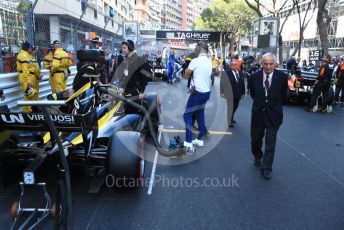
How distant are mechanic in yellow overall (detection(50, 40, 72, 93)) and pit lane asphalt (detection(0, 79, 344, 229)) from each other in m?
3.53

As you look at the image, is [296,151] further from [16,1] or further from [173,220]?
[16,1]

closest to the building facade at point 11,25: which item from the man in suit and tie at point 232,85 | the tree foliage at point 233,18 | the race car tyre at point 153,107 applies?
the race car tyre at point 153,107

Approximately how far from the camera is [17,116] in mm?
3037

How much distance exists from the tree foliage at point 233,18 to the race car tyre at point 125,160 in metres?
51.7

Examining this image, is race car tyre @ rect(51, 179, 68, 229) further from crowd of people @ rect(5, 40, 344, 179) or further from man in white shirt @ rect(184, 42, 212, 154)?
man in white shirt @ rect(184, 42, 212, 154)

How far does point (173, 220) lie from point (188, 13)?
17928cm

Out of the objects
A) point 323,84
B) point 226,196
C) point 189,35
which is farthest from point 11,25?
point 189,35

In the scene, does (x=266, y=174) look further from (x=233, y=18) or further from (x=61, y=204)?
(x=233, y=18)

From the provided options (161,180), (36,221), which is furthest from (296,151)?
(36,221)

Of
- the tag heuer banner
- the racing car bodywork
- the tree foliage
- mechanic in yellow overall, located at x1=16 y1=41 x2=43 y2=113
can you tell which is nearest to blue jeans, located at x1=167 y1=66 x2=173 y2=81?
the racing car bodywork

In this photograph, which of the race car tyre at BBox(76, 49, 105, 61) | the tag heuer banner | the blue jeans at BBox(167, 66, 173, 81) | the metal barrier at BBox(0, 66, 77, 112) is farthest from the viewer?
the tag heuer banner

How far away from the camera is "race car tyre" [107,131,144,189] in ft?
11.6

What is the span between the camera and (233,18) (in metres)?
54.5

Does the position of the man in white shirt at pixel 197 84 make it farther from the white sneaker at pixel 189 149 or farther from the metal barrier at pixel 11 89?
the metal barrier at pixel 11 89
